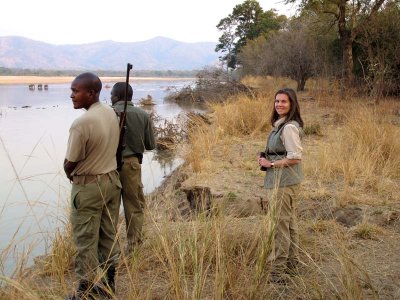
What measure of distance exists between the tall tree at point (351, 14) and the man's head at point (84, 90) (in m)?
13.3

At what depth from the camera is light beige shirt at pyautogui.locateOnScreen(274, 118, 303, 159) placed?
3496 millimetres

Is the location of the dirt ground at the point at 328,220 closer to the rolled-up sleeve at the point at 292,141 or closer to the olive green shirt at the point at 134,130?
the rolled-up sleeve at the point at 292,141

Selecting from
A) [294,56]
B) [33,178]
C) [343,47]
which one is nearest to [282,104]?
[33,178]

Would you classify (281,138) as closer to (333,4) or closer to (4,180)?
(4,180)

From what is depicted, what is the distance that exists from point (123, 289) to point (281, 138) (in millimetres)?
1693

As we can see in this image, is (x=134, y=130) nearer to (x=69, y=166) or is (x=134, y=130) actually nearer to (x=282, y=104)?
(x=69, y=166)

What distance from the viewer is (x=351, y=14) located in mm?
16688

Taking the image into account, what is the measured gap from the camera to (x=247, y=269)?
134 inches

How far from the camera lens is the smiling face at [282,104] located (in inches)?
142

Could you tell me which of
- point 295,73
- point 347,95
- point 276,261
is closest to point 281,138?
point 276,261

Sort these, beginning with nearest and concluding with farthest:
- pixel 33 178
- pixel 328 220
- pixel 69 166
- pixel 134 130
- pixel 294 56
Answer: pixel 69 166, pixel 134 130, pixel 328 220, pixel 33 178, pixel 294 56

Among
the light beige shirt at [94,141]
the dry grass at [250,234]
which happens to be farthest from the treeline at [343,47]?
the light beige shirt at [94,141]

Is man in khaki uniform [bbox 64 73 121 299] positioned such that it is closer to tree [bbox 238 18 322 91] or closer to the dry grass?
the dry grass

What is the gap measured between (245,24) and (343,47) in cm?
3176
